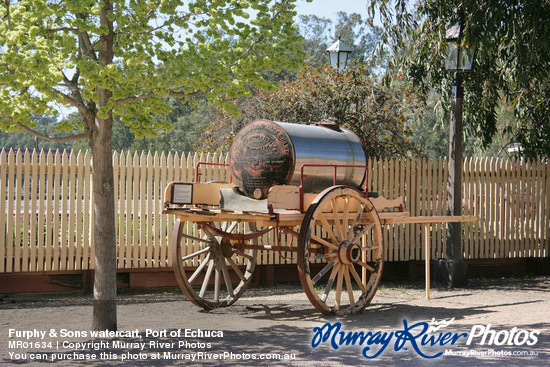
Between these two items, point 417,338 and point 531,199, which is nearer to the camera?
point 417,338

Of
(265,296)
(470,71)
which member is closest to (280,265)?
(265,296)

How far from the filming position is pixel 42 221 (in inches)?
376

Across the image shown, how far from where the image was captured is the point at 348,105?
14.0m

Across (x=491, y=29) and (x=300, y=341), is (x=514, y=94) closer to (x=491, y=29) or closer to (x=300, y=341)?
(x=491, y=29)

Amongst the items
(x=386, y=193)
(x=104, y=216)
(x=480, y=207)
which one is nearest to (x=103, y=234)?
(x=104, y=216)

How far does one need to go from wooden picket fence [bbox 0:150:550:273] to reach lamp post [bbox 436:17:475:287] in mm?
538

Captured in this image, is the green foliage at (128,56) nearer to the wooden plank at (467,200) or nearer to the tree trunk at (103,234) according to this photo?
the tree trunk at (103,234)

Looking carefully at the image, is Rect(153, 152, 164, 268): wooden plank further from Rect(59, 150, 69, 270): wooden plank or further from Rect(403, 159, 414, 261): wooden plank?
Rect(403, 159, 414, 261): wooden plank

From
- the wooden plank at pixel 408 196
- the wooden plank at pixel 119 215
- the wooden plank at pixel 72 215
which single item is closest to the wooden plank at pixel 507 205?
the wooden plank at pixel 408 196

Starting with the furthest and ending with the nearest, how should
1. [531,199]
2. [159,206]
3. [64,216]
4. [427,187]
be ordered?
[531,199] → [427,187] → [159,206] → [64,216]

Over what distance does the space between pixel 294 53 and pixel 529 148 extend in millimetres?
7990

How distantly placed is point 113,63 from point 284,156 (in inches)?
86.7

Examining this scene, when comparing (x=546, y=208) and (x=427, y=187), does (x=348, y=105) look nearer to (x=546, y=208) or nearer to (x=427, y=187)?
(x=427, y=187)

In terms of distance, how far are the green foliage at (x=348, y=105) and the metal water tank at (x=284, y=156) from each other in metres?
5.07
